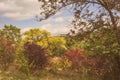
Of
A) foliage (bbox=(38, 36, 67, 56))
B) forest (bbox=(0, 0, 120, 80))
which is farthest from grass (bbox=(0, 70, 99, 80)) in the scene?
foliage (bbox=(38, 36, 67, 56))

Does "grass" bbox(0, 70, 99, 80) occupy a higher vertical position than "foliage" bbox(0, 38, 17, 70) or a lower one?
lower

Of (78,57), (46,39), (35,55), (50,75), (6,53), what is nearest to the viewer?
(50,75)

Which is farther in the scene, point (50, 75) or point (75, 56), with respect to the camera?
point (75, 56)

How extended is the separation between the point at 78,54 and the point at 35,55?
2788mm

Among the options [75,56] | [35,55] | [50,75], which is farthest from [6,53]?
[75,56]

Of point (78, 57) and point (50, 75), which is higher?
point (78, 57)

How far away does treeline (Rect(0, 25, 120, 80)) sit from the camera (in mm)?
13803

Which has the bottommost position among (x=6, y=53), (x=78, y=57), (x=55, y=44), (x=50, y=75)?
(x=50, y=75)

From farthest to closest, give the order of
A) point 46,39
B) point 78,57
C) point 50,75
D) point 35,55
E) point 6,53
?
point 46,39 < point 6,53 < point 78,57 < point 35,55 < point 50,75

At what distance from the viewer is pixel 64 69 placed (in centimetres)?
2036

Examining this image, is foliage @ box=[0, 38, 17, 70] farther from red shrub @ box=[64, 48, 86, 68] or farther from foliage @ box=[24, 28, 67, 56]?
foliage @ box=[24, 28, 67, 56]

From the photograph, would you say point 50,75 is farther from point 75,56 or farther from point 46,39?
point 46,39

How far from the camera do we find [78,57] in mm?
19281

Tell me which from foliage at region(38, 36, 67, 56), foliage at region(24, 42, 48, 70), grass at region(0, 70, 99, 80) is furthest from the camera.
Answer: foliage at region(38, 36, 67, 56)
